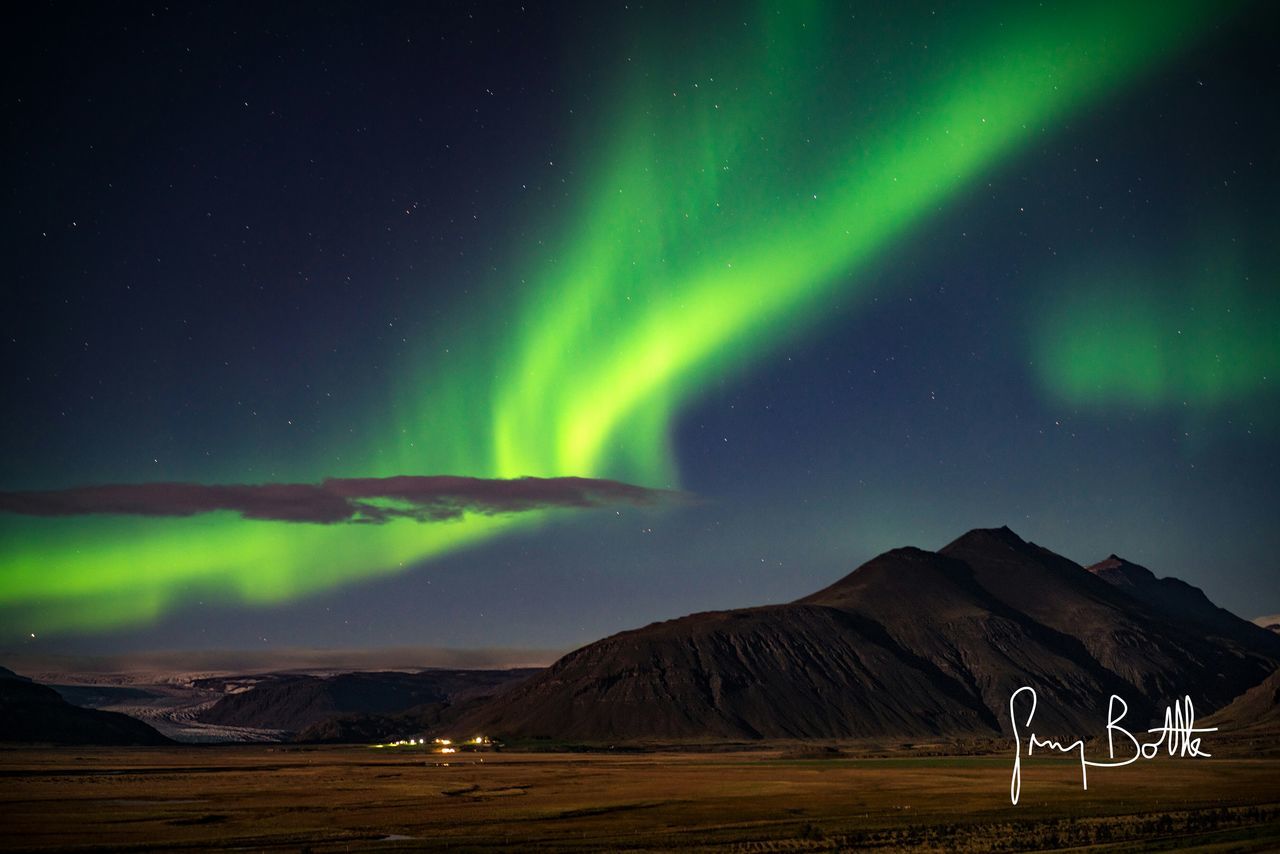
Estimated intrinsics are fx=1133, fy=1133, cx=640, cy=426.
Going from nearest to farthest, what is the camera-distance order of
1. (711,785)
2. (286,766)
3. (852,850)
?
(852,850), (711,785), (286,766)

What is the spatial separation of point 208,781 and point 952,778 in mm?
87066

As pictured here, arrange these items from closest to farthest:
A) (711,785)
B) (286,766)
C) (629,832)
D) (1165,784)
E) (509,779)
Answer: (629,832) → (1165,784) → (711,785) → (509,779) → (286,766)

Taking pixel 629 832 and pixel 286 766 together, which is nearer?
pixel 629 832

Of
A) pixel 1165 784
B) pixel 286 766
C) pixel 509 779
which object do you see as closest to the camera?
pixel 1165 784

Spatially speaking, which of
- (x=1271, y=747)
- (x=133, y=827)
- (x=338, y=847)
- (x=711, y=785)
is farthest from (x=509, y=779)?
(x=1271, y=747)

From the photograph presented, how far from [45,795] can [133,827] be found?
39.3 m

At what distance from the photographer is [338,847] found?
6794 cm

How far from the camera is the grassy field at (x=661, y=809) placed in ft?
223

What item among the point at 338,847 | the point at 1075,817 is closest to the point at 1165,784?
the point at 1075,817

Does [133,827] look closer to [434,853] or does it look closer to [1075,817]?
[434,853]

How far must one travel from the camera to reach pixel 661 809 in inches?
3514

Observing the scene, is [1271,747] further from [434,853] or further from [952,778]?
[434,853]

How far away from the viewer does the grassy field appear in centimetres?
6800

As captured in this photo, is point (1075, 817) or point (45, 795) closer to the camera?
point (1075, 817)
